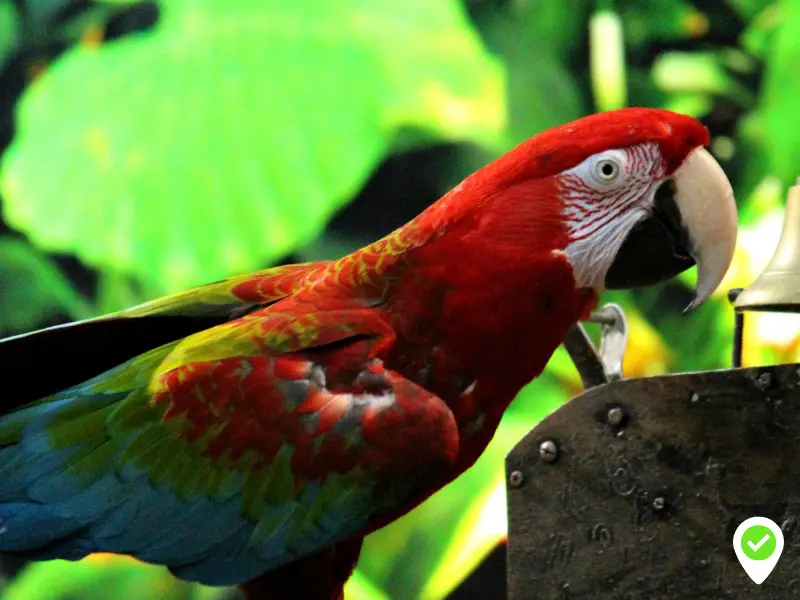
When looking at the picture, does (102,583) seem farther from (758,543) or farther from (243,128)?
(758,543)

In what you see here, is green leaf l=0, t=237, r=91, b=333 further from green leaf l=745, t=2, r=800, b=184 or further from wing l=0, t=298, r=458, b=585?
green leaf l=745, t=2, r=800, b=184

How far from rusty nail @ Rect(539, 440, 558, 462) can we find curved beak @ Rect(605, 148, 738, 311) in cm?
17

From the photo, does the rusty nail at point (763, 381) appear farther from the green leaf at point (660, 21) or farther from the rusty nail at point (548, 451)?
the green leaf at point (660, 21)

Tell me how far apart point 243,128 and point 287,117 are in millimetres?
77

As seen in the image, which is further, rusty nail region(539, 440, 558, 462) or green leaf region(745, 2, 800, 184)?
green leaf region(745, 2, 800, 184)

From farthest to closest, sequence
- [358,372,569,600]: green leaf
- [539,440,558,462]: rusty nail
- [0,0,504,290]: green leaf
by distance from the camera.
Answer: [0,0,504,290]: green leaf
[358,372,569,600]: green leaf
[539,440,558,462]: rusty nail

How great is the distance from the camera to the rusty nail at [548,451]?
762mm

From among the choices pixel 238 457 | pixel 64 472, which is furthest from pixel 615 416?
pixel 64 472

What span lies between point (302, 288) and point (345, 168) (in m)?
0.65

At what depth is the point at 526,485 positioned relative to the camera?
78 cm

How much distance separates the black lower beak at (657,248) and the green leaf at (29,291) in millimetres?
1005

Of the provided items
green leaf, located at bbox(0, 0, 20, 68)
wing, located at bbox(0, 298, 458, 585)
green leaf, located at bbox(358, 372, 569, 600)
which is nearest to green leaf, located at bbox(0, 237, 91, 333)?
green leaf, located at bbox(0, 0, 20, 68)

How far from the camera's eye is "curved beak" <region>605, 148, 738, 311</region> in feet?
2.26

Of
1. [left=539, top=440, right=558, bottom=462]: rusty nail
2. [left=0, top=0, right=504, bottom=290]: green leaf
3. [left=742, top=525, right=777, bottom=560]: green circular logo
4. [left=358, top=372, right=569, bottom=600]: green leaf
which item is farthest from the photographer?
[left=0, top=0, right=504, bottom=290]: green leaf
